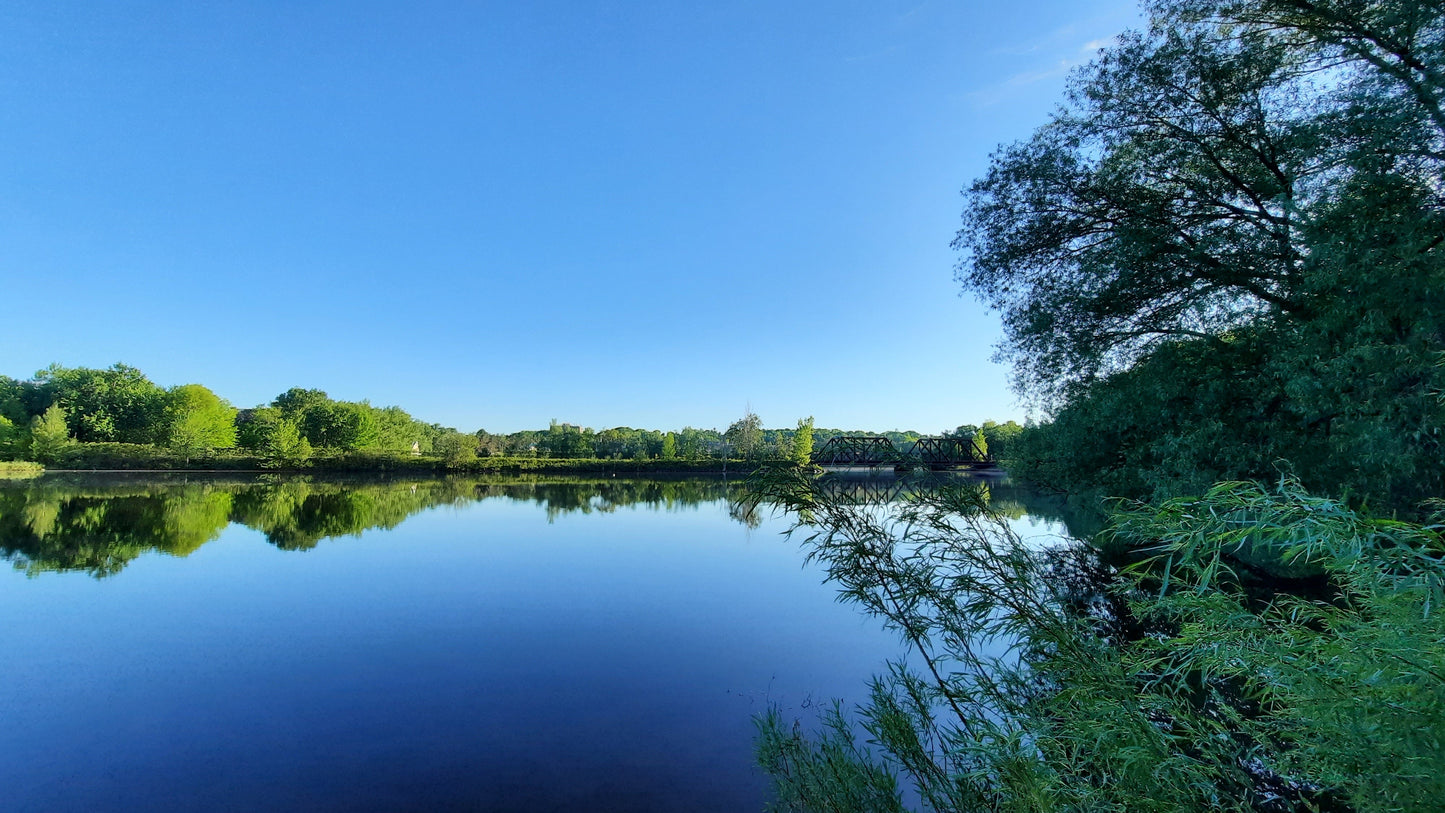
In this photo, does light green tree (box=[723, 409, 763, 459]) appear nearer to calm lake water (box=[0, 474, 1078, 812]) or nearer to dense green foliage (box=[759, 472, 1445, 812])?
calm lake water (box=[0, 474, 1078, 812])

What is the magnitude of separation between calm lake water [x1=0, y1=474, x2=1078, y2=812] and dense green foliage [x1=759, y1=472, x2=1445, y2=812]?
113 cm

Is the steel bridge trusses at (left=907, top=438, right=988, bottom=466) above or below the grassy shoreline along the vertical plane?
above

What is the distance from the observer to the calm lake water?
5234 millimetres

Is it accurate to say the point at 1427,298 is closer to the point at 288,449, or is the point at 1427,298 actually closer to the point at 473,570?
the point at 473,570

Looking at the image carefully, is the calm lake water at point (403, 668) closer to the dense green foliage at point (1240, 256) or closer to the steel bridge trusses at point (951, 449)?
the dense green foliage at point (1240, 256)

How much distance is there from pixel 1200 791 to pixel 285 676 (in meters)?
10.2

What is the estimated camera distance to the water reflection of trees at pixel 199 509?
1595 cm

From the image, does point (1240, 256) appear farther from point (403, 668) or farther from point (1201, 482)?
point (403, 668)

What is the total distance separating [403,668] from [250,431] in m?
71.3

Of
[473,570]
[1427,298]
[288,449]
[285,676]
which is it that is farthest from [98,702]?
[288,449]

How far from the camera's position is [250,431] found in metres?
60.4

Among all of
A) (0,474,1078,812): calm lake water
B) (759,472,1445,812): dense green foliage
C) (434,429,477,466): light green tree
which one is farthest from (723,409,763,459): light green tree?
(759,472,1445,812): dense green foliage

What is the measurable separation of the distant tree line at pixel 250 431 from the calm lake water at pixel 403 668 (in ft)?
107

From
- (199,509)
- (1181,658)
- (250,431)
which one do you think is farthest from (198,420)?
(1181,658)
